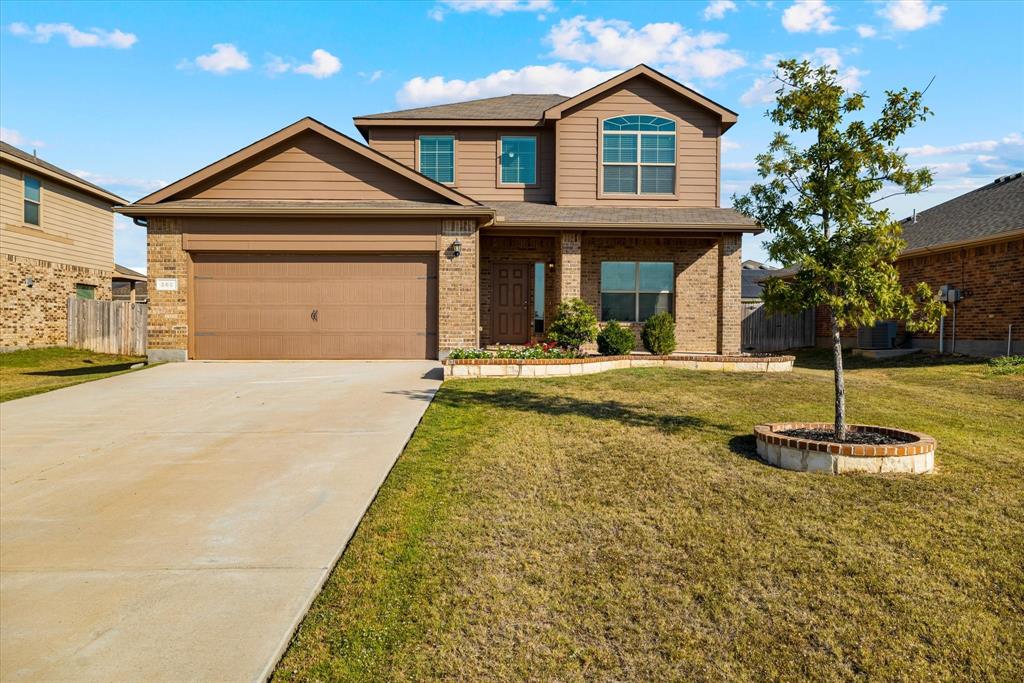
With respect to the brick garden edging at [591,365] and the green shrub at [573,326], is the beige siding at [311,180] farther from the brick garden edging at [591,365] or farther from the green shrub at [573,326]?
the brick garden edging at [591,365]

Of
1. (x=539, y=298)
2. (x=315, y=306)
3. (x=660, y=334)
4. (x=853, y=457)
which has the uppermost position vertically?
(x=539, y=298)

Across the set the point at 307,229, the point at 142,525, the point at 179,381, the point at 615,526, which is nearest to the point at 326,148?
the point at 307,229

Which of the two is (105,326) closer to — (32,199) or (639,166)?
(32,199)

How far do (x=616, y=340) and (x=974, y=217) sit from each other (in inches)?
448

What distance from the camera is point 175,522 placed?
4.57 metres

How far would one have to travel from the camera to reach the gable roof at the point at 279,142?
45.3 feet

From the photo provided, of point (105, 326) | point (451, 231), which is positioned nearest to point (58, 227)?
point (105, 326)

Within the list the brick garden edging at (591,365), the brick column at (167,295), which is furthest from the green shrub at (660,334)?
the brick column at (167,295)

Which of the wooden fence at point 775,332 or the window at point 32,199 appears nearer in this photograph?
the window at point 32,199

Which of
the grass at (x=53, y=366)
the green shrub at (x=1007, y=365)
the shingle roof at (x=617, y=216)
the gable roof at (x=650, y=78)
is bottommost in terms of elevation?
the grass at (x=53, y=366)

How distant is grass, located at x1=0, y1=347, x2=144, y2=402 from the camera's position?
13440 mm

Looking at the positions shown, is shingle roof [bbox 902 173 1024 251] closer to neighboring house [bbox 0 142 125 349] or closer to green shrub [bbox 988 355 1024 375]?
green shrub [bbox 988 355 1024 375]

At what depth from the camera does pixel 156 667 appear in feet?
9.34

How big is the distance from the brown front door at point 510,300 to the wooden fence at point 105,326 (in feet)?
41.2
